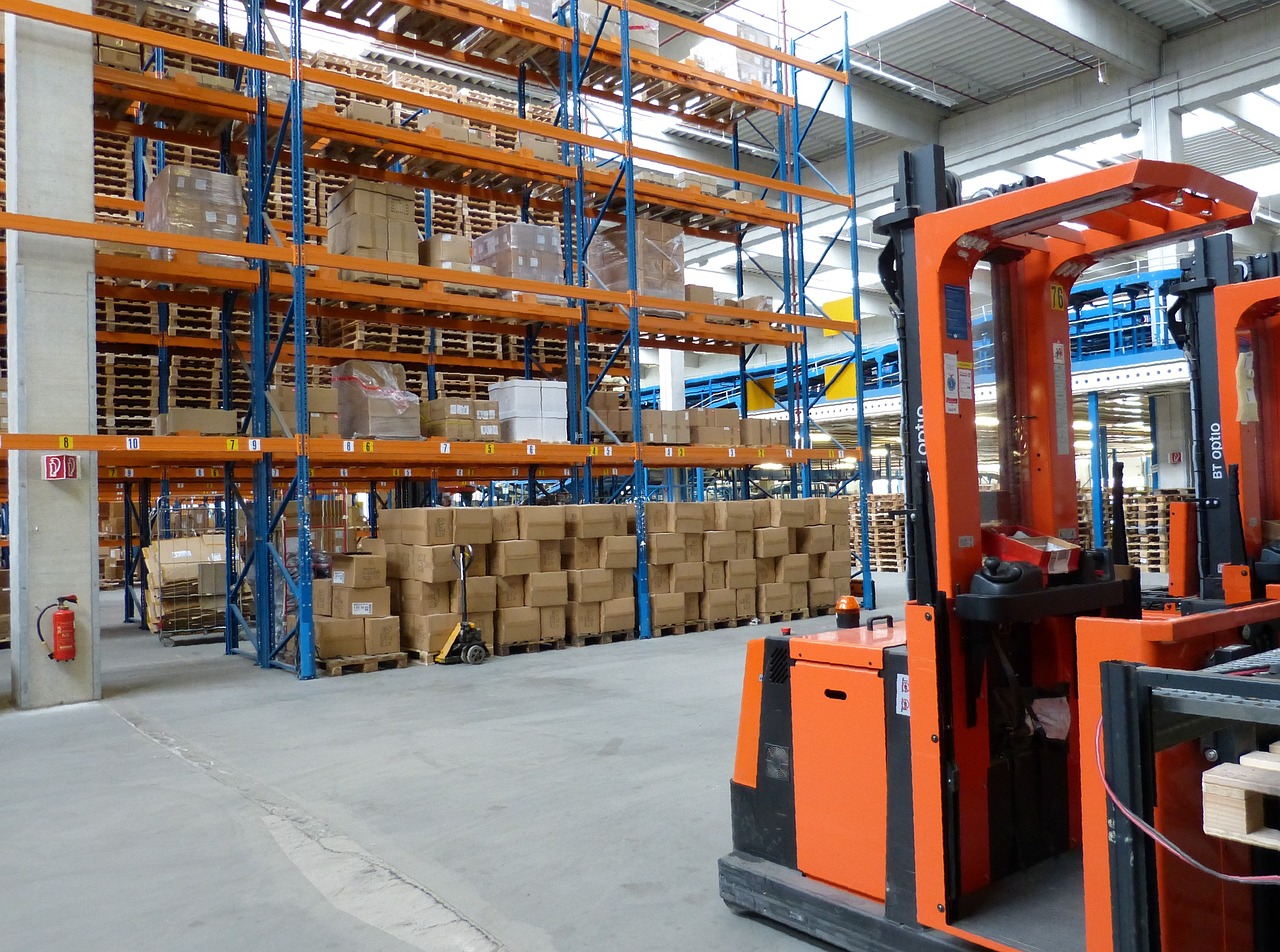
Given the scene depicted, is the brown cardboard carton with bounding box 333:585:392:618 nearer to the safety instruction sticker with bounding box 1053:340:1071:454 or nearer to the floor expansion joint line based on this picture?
the floor expansion joint line

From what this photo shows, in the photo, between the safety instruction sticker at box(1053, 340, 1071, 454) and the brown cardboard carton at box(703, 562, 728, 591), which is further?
the brown cardboard carton at box(703, 562, 728, 591)

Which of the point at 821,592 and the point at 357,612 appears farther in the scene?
the point at 821,592

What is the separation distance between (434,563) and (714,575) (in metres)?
3.56

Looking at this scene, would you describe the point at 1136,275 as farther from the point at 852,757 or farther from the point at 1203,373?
the point at 852,757

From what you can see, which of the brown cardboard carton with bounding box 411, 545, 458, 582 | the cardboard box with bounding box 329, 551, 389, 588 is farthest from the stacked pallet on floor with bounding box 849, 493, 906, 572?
the cardboard box with bounding box 329, 551, 389, 588

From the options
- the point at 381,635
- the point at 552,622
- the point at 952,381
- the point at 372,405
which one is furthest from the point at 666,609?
the point at 952,381

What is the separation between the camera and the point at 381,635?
9023 millimetres

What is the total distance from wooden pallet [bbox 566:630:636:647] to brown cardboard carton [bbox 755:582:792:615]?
1.79 m

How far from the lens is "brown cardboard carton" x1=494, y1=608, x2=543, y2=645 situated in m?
9.66

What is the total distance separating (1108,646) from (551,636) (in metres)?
8.03

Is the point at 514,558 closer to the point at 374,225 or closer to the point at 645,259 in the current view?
the point at 374,225

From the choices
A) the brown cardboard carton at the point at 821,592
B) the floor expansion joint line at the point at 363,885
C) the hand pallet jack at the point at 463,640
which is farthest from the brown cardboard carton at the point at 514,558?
the floor expansion joint line at the point at 363,885

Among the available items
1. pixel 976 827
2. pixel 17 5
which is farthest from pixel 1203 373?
pixel 17 5

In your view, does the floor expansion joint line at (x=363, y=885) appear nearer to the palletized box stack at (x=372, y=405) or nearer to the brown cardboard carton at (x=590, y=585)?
the palletized box stack at (x=372, y=405)
